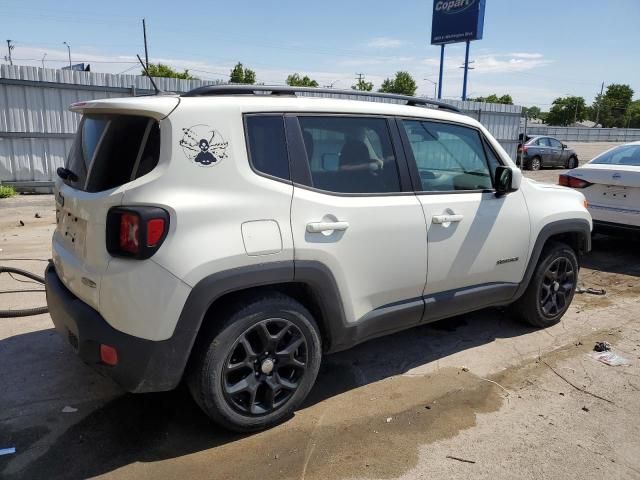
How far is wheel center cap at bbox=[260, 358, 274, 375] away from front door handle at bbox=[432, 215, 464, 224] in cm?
144

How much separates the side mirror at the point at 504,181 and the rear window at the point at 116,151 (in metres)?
2.52

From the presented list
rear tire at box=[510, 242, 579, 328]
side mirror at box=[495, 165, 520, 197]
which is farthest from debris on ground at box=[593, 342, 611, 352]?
side mirror at box=[495, 165, 520, 197]

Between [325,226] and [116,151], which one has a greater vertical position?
[116,151]

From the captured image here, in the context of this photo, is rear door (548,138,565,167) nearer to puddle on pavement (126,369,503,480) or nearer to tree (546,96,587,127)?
puddle on pavement (126,369,503,480)

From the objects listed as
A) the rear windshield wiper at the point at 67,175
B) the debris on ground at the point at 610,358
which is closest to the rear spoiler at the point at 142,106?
the rear windshield wiper at the point at 67,175

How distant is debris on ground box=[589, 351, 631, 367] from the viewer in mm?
4082

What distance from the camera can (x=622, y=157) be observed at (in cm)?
735

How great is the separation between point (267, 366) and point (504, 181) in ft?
7.39

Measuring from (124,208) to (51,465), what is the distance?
4.53 ft

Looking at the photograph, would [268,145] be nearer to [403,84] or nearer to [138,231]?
[138,231]

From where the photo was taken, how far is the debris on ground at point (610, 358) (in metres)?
4.08

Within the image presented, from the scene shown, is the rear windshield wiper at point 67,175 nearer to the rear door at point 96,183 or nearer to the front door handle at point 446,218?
the rear door at point 96,183

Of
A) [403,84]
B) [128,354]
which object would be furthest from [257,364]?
[403,84]

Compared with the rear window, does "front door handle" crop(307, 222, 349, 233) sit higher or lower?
lower
